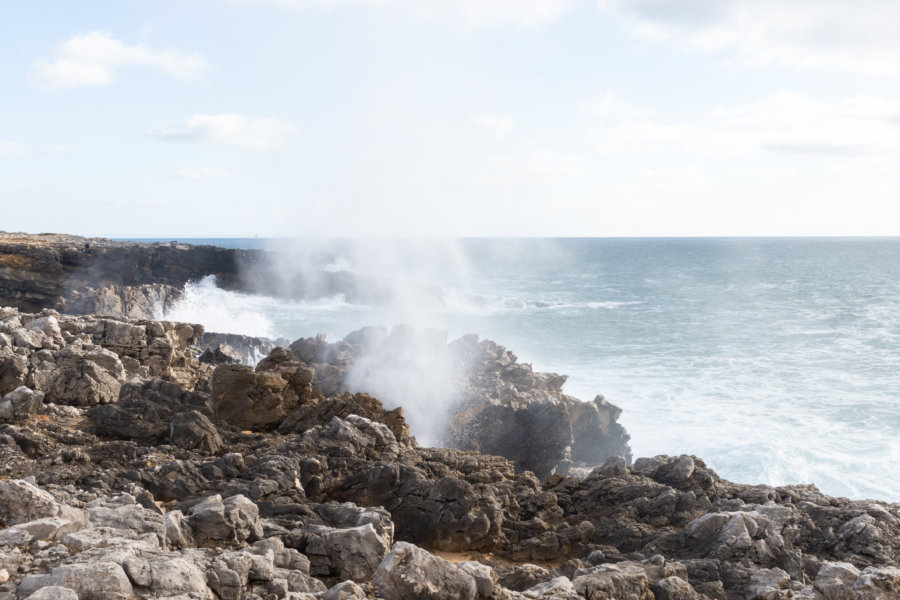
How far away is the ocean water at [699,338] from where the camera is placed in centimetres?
2420

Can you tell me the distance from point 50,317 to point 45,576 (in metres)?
12.9

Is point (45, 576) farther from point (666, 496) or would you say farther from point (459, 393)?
point (459, 393)

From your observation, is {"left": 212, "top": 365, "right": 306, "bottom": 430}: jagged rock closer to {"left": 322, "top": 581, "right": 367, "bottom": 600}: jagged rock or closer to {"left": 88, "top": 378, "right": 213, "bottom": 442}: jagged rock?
{"left": 88, "top": 378, "right": 213, "bottom": 442}: jagged rock

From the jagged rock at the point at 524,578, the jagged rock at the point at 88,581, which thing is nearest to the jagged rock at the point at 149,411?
the jagged rock at the point at 524,578

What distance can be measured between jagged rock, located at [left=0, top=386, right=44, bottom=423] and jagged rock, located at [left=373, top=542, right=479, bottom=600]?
9.29 m

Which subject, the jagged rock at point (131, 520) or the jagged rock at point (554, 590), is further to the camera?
the jagged rock at point (131, 520)

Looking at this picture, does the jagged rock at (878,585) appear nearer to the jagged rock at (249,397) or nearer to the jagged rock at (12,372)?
the jagged rock at (249,397)

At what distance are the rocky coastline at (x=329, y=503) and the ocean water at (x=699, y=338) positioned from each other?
31.8 feet

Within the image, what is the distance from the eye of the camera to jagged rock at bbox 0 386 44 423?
13.0m

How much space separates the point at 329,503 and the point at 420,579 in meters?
3.71

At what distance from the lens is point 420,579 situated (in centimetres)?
675

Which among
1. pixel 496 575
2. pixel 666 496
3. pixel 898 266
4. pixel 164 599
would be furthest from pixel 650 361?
pixel 898 266

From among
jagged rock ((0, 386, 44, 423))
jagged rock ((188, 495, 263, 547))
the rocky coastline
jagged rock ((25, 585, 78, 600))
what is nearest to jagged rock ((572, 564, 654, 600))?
the rocky coastline

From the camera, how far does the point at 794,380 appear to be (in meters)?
34.4
